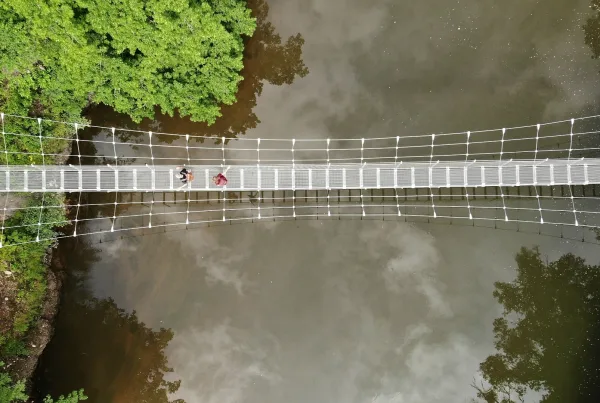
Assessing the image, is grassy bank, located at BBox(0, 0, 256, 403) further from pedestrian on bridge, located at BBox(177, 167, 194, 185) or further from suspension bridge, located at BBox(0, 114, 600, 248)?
pedestrian on bridge, located at BBox(177, 167, 194, 185)

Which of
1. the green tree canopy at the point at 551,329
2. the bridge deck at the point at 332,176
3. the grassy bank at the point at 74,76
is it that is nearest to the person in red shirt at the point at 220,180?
the bridge deck at the point at 332,176

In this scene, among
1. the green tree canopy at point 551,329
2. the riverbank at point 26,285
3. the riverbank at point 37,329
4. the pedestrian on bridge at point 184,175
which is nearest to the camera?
the pedestrian on bridge at point 184,175

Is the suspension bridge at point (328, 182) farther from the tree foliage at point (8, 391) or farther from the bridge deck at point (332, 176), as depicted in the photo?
the tree foliage at point (8, 391)

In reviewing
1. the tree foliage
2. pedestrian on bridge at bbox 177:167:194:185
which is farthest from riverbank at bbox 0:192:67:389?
pedestrian on bridge at bbox 177:167:194:185

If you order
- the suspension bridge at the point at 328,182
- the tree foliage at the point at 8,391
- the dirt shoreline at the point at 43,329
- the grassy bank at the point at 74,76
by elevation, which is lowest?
the tree foliage at the point at 8,391

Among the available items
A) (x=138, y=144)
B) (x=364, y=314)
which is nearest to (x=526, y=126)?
(x=364, y=314)

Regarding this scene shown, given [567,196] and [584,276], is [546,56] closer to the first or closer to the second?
[567,196]
